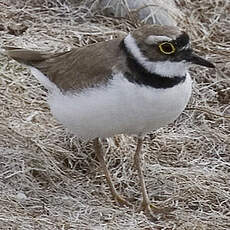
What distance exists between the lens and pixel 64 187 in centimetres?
466

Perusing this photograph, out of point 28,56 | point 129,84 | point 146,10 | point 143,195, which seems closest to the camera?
point 129,84

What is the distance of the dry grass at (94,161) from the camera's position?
4406mm

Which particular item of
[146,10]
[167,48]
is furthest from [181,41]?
→ [146,10]

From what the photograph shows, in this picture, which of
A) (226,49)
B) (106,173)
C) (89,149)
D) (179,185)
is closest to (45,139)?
(89,149)

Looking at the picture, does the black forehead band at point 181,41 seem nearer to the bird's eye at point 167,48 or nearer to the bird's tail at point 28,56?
the bird's eye at point 167,48

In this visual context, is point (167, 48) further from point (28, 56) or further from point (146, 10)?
point (146, 10)

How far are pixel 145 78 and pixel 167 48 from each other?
0.20m

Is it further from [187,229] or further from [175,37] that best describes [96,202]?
[175,37]

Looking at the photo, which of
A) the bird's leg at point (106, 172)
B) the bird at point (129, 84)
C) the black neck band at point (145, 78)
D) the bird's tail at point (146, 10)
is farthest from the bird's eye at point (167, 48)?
the bird's tail at point (146, 10)

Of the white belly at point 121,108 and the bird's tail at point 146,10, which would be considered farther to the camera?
the bird's tail at point 146,10

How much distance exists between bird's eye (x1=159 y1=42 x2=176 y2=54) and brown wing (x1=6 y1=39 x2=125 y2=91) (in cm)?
Result: 21

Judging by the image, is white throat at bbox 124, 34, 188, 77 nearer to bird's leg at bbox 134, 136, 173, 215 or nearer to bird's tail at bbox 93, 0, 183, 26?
bird's leg at bbox 134, 136, 173, 215

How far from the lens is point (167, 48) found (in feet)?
13.6

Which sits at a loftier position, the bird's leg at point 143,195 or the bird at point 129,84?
the bird at point 129,84
